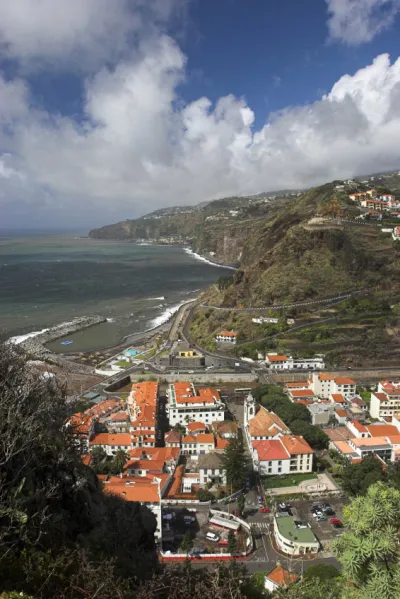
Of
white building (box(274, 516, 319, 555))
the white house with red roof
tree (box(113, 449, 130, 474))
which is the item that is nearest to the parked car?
white building (box(274, 516, 319, 555))

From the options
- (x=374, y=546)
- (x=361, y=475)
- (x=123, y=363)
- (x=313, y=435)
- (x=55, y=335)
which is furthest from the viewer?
(x=55, y=335)

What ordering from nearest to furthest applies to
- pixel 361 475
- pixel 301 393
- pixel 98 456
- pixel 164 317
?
pixel 361 475 < pixel 98 456 < pixel 301 393 < pixel 164 317

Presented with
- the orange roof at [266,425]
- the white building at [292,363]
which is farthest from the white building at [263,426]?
the white building at [292,363]

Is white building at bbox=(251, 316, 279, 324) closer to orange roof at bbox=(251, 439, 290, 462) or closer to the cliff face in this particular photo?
the cliff face

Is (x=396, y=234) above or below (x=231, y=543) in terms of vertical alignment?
above

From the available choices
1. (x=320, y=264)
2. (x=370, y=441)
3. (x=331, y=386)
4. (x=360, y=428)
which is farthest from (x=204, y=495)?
(x=320, y=264)

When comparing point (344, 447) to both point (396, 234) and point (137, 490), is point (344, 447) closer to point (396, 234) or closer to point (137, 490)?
point (137, 490)
